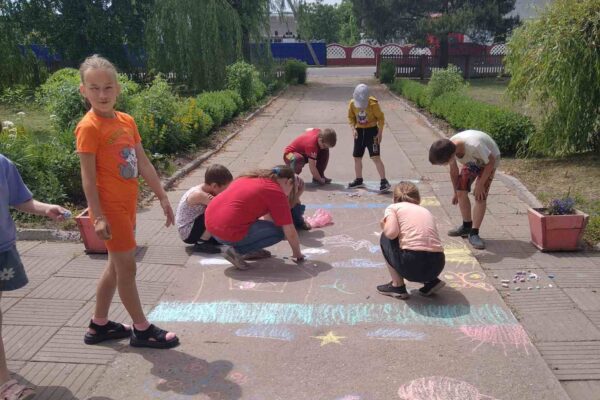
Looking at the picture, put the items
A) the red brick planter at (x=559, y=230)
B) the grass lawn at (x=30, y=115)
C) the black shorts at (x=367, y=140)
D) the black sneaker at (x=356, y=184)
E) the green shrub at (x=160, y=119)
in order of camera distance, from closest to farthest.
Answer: the red brick planter at (x=559, y=230) < the black shorts at (x=367, y=140) < the black sneaker at (x=356, y=184) < the green shrub at (x=160, y=119) < the grass lawn at (x=30, y=115)

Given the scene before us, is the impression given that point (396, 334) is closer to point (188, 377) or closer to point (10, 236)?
point (188, 377)

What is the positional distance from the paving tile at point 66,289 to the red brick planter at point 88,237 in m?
0.53

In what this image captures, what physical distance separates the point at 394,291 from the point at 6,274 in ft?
8.53

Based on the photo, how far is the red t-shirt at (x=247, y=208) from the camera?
4.67 m

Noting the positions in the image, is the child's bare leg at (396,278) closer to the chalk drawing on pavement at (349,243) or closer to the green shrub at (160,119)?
the chalk drawing on pavement at (349,243)

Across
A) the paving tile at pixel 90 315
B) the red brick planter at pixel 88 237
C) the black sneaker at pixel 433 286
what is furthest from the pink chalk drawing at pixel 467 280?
the red brick planter at pixel 88 237

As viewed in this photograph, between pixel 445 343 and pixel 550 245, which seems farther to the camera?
pixel 550 245

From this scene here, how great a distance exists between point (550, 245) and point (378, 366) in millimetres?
2586

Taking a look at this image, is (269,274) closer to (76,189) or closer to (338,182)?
(76,189)

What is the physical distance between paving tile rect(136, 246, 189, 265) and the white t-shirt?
9.02 ft

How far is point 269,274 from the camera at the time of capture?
472cm

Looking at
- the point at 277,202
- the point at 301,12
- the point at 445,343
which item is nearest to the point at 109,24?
the point at 301,12

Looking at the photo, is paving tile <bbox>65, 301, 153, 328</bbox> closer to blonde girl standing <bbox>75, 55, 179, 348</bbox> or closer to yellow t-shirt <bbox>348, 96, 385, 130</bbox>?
blonde girl standing <bbox>75, 55, 179, 348</bbox>

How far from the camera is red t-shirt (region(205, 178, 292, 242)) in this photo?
4.67m
